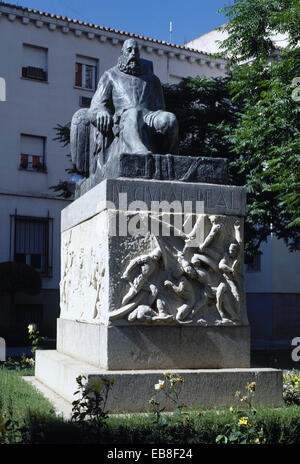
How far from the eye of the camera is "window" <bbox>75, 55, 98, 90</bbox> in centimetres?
2709

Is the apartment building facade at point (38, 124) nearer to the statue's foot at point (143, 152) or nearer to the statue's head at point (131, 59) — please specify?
the statue's head at point (131, 59)

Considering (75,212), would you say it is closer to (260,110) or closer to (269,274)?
(260,110)

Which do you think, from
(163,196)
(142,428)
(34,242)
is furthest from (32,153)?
(142,428)

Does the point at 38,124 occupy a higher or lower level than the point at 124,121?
higher

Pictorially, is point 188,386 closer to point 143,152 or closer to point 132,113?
point 143,152

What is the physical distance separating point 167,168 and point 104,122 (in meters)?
1.07

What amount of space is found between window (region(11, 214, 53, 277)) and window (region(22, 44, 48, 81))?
18.2 feet

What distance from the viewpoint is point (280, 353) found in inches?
754

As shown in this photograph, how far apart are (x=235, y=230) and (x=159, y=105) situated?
181 centimetres

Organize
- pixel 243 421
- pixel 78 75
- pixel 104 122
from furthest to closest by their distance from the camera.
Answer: pixel 78 75
pixel 104 122
pixel 243 421

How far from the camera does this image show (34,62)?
26141 mm

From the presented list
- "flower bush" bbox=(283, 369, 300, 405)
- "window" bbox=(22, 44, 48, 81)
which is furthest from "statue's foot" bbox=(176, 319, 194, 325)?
"window" bbox=(22, 44, 48, 81)

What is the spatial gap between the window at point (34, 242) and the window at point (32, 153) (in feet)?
6.58
